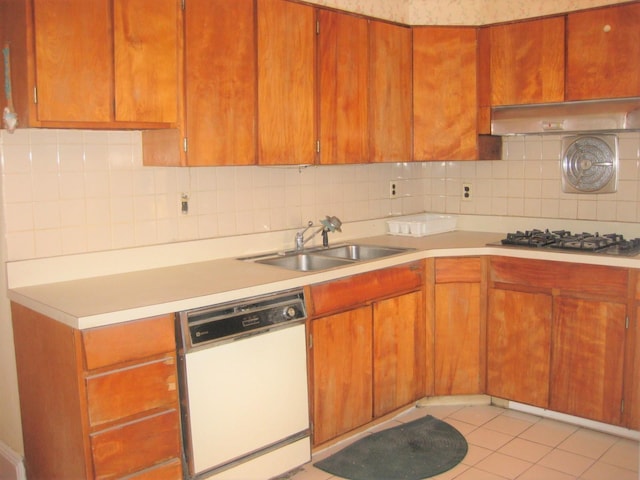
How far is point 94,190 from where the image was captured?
2.87 meters

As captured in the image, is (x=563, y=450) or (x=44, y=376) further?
(x=563, y=450)

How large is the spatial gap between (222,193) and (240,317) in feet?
3.12

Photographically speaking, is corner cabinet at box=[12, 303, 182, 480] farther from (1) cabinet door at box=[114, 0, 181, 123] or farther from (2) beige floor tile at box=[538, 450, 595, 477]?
(2) beige floor tile at box=[538, 450, 595, 477]

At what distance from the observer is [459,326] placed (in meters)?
3.67

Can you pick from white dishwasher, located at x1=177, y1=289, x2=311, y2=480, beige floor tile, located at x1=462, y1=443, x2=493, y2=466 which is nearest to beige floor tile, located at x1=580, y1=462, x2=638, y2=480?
beige floor tile, located at x1=462, y1=443, x2=493, y2=466

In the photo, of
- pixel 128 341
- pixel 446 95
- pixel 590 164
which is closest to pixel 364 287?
pixel 128 341

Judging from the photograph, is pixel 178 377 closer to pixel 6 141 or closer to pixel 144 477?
pixel 144 477

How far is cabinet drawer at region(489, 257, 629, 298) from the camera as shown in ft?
10.5

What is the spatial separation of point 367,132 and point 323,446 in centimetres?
170

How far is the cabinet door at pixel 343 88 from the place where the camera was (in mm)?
3355

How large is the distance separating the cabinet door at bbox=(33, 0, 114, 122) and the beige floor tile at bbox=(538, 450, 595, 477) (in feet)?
8.20

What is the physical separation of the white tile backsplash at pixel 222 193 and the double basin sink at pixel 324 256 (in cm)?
21

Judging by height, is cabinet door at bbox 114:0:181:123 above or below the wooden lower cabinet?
above

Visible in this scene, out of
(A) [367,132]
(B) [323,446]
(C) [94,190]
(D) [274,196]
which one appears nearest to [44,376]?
(C) [94,190]
